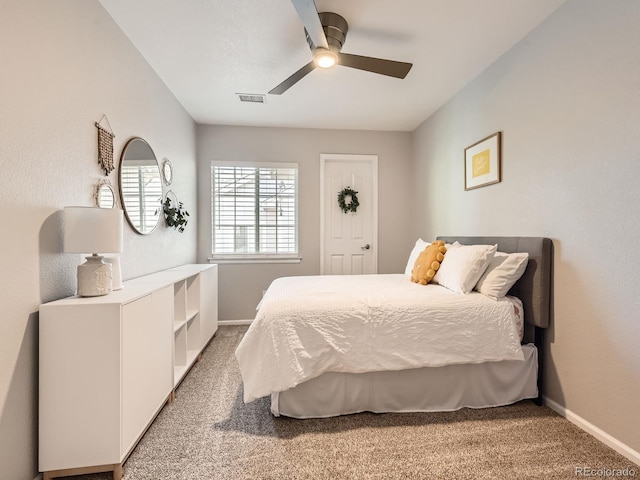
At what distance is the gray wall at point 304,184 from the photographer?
155 inches

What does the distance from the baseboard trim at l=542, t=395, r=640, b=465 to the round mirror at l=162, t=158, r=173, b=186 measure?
3489 millimetres

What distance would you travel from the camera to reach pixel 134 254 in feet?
7.54

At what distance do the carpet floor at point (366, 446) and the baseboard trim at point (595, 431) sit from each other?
0.03m

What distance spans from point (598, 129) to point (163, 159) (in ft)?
10.6

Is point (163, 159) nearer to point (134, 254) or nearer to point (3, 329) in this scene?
point (134, 254)

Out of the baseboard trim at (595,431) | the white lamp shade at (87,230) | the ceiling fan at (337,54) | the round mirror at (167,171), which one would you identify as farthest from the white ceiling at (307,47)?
the baseboard trim at (595,431)

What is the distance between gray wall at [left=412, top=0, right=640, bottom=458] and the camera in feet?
4.99

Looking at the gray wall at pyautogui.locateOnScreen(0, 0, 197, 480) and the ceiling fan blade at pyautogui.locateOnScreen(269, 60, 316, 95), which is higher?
the ceiling fan blade at pyautogui.locateOnScreen(269, 60, 316, 95)

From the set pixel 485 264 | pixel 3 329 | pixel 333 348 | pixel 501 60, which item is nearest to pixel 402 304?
pixel 333 348

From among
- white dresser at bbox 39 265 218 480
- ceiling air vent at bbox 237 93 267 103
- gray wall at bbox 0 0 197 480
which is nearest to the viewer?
gray wall at bbox 0 0 197 480

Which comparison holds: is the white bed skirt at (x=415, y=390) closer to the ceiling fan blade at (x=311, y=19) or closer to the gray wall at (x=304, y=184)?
the ceiling fan blade at (x=311, y=19)

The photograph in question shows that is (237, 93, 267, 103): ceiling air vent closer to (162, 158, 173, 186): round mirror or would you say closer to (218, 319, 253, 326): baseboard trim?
(162, 158, 173, 186): round mirror

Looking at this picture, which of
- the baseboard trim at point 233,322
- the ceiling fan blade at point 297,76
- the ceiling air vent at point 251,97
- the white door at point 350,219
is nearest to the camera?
the ceiling fan blade at point 297,76

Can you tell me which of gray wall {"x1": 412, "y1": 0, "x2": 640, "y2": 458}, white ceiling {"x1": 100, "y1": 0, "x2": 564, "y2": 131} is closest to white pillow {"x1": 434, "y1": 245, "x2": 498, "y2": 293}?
gray wall {"x1": 412, "y1": 0, "x2": 640, "y2": 458}
